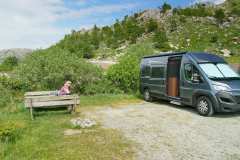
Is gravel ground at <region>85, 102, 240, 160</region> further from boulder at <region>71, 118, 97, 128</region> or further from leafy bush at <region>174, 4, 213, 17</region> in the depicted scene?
leafy bush at <region>174, 4, 213, 17</region>

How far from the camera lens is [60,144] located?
7.80 metres

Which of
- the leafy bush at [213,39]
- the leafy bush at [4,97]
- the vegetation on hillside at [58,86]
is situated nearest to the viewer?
the vegetation on hillside at [58,86]

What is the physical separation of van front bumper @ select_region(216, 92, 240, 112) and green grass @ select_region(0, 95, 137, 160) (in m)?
4.07

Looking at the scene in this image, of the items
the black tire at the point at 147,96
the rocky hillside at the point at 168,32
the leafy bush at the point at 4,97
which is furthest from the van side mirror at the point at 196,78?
the rocky hillside at the point at 168,32

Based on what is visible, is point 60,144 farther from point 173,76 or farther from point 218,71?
point 173,76

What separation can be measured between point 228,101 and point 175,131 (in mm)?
2836

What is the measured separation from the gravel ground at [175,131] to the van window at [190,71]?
4.47 ft

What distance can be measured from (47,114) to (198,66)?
600 centimetres

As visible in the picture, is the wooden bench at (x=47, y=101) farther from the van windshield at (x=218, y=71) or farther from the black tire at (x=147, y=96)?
the black tire at (x=147, y=96)

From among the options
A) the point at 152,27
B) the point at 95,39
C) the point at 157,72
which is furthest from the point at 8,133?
the point at 95,39

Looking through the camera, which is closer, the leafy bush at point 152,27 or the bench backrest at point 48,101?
the bench backrest at point 48,101

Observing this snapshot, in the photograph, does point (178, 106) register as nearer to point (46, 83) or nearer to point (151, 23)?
point (46, 83)

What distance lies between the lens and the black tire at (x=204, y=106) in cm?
1112

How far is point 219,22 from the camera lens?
56.9 meters
